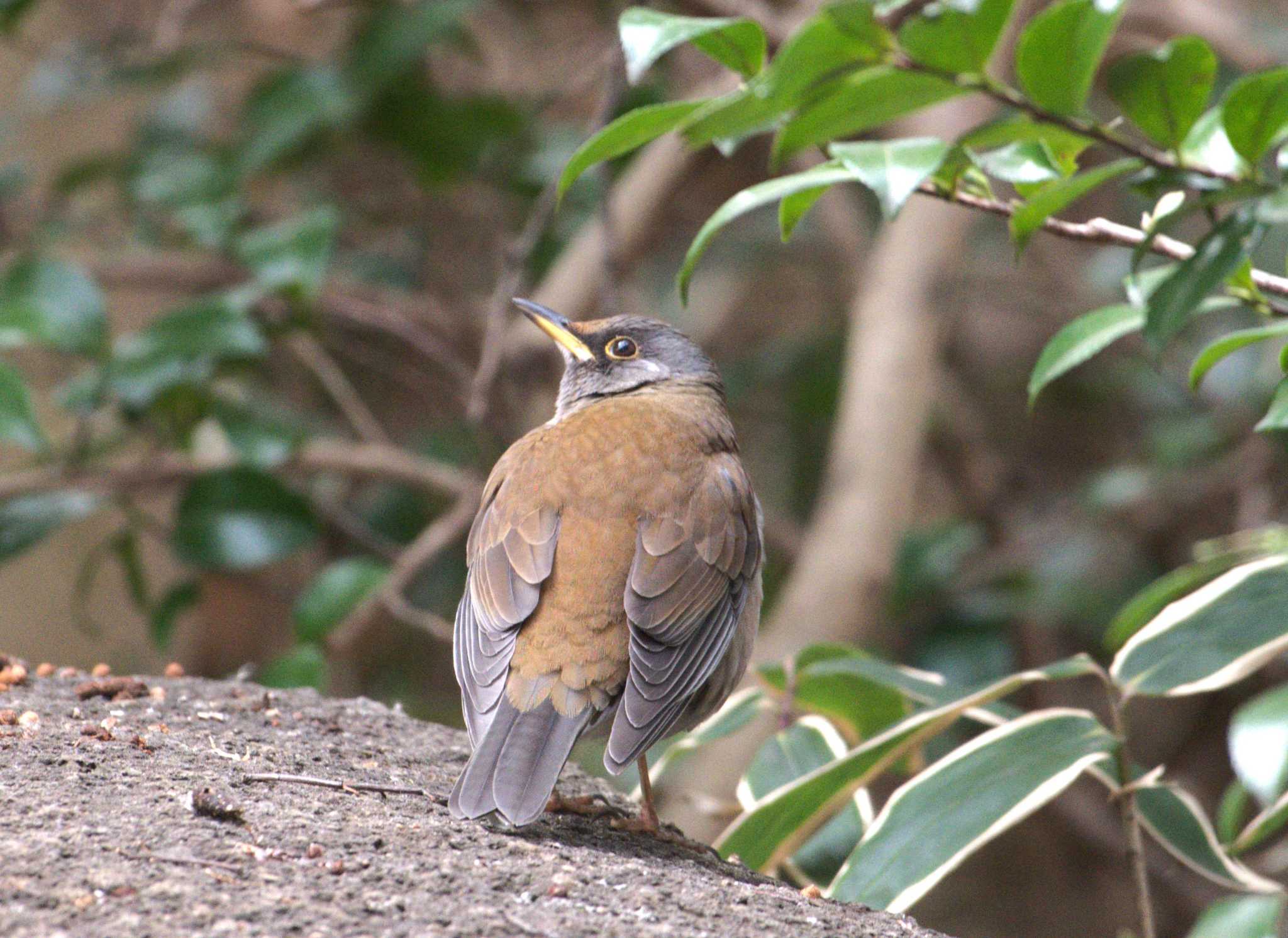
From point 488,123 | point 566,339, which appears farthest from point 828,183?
point 488,123

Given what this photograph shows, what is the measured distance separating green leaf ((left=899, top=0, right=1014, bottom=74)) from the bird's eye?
2.60 metres

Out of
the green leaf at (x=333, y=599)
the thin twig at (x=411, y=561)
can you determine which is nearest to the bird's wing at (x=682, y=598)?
the green leaf at (x=333, y=599)

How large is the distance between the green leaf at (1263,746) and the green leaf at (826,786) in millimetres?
1259

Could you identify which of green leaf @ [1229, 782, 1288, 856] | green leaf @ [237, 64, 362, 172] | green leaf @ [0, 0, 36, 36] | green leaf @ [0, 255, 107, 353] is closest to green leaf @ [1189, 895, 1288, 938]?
green leaf @ [1229, 782, 1288, 856]

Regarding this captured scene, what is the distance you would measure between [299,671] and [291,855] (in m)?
2.52

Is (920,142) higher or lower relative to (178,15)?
higher

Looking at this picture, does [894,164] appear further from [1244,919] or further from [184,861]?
[1244,919]

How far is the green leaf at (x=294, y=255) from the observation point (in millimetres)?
5559

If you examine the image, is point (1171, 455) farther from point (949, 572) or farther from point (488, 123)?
point (488, 123)

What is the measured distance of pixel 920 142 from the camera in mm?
2012

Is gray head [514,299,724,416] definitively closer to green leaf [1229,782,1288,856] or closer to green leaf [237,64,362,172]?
green leaf [1229,782,1288,856]

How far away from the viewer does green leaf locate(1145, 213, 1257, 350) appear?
202 cm

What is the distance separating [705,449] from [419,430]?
17.3ft

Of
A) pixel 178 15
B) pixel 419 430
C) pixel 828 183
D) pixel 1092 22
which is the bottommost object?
pixel 419 430
